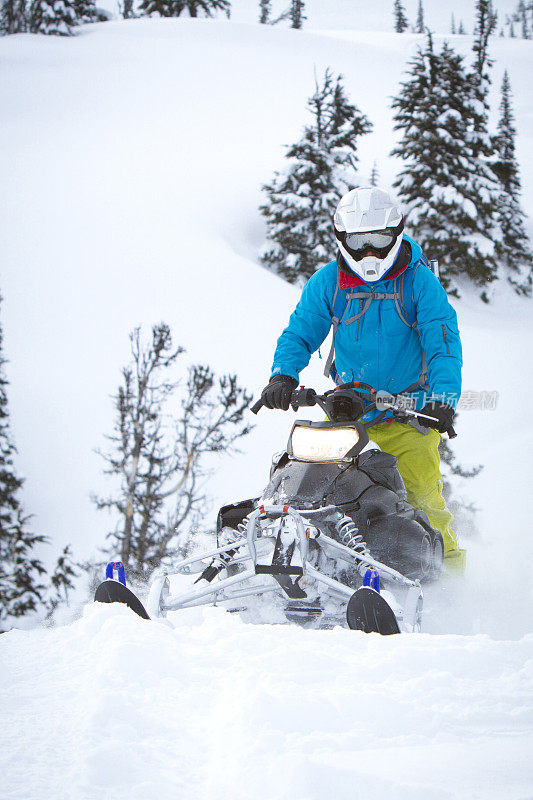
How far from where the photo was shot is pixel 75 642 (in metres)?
2.82

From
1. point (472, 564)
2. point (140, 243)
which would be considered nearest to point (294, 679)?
point (472, 564)

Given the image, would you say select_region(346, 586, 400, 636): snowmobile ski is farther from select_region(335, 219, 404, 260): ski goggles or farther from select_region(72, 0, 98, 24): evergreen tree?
select_region(72, 0, 98, 24): evergreen tree

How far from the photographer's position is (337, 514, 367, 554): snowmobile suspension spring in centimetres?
380

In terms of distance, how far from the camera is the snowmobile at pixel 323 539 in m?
3.54

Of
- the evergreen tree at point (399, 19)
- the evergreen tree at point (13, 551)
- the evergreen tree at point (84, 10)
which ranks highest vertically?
the evergreen tree at point (399, 19)

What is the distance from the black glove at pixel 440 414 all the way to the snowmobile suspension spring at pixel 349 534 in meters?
0.70

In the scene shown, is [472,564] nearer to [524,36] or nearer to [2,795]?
[2,795]

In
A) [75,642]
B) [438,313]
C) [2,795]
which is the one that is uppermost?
[438,313]

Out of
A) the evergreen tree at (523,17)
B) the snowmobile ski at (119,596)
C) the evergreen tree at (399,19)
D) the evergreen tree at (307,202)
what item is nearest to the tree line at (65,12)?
the evergreen tree at (399,19)

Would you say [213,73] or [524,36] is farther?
[524,36]

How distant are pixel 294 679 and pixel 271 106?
191 ft

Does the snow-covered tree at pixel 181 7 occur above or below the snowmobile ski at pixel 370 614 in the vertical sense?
above

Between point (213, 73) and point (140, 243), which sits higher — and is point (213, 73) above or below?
above

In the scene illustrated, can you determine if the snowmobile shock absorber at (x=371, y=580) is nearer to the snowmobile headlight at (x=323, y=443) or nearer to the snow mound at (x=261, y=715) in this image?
the snow mound at (x=261, y=715)
